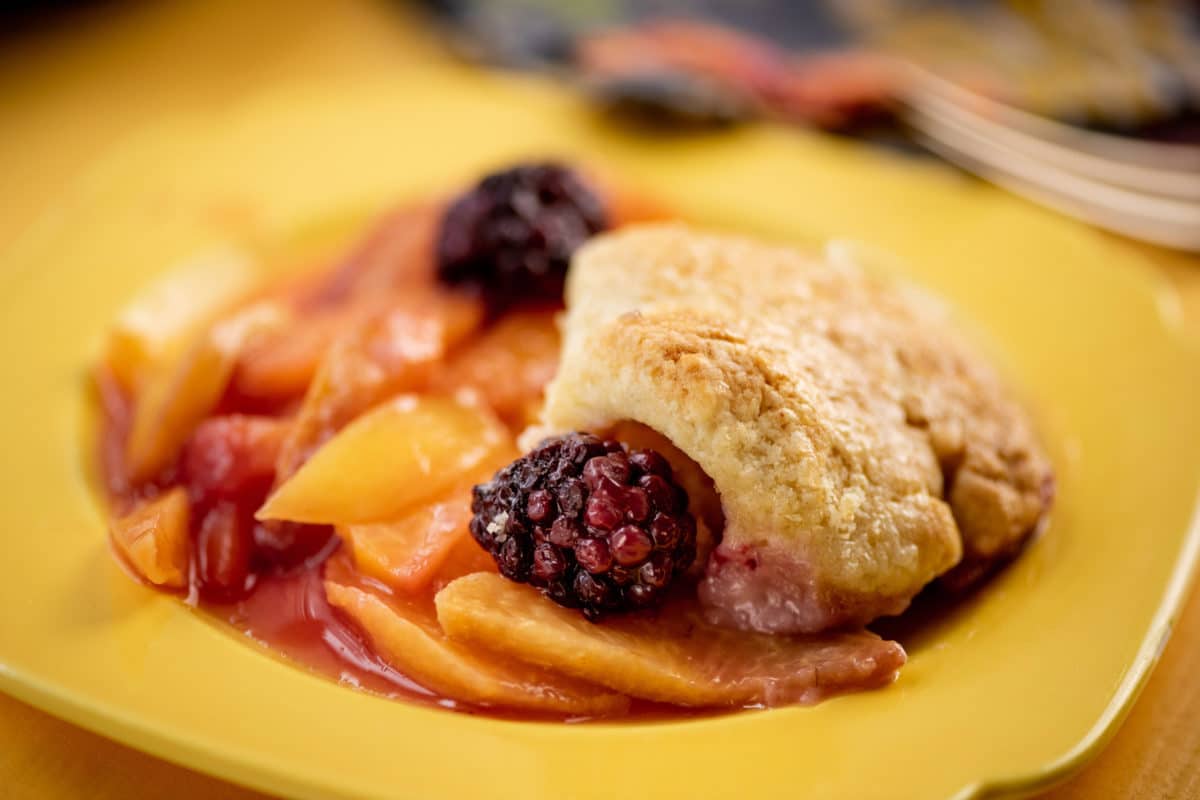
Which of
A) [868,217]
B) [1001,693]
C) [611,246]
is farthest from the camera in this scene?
[868,217]

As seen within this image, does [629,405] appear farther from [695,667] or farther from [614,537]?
[695,667]

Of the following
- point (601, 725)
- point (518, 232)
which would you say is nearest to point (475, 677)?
point (601, 725)

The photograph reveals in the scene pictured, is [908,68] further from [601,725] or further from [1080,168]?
[601,725]

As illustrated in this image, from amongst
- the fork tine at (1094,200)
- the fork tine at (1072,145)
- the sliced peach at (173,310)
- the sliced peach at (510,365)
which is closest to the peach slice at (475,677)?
the sliced peach at (510,365)

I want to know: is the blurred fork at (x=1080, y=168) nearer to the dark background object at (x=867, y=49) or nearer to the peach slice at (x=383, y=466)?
the dark background object at (x=867, y=49)

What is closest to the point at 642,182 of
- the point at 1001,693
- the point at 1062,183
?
the point at 1062,183

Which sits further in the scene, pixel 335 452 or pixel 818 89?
pixel 818 89
